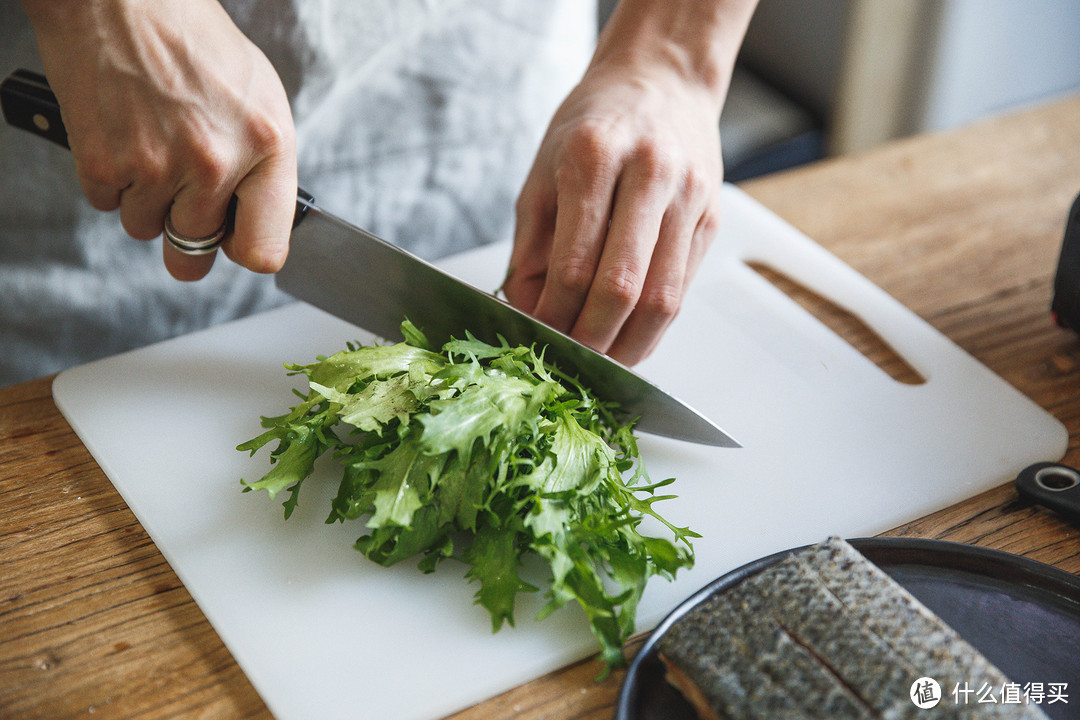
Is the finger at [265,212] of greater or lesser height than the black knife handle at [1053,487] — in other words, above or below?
above

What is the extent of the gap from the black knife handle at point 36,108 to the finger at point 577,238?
1.24 ft

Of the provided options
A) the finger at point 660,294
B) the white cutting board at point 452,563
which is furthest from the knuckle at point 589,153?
the white cutting board at point 452,563

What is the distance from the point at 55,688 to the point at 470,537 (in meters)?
0.51

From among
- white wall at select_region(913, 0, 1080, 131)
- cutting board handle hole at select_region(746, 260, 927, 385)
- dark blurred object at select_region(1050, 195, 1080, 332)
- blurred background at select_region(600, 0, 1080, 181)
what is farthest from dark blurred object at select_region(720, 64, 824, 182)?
dark blurred object at select_region(1050, 195, 1080, 332)

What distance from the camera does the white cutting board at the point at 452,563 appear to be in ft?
3.66

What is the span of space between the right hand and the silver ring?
3 centimetres

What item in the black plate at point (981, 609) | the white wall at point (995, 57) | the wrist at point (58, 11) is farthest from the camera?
the white wall at point (995, 57)

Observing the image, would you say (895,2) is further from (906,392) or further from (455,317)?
(455,317)

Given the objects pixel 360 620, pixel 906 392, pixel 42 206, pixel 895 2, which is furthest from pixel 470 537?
pixel 895 2

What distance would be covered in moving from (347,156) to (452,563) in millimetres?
925

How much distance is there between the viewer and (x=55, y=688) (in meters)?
1.04

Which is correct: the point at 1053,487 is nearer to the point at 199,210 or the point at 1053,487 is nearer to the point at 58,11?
the point at 199,210

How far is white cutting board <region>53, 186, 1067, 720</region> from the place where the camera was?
3.66ft

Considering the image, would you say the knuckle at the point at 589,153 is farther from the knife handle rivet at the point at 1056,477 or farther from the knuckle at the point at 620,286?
the knife handle rivet at the point at 1056,477
